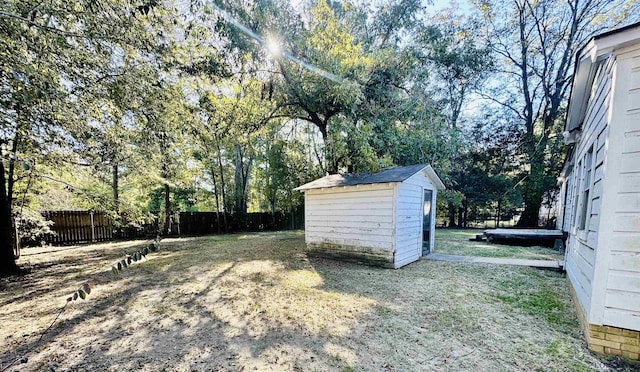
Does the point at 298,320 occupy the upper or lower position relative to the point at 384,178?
lower

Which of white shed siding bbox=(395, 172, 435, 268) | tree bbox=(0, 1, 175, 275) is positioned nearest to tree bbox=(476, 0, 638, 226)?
white shed siding bbox=(395, 172, 435, 268)

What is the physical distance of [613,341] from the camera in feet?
7.93

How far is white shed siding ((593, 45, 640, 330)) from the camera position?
2277mm

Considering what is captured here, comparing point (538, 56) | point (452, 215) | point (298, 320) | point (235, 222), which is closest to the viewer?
point (298, 320)

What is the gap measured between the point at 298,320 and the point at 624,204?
11.8 ft

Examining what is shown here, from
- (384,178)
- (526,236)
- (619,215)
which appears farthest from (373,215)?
(526,236)

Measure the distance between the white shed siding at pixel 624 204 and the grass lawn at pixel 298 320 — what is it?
618mm

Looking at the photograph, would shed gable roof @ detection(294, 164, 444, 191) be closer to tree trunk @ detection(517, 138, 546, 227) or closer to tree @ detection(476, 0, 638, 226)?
tree trunk @ detection(517, 138, 546, 227)

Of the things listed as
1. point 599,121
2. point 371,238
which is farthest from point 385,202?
point 599,121

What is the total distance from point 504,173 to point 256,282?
56.9ft

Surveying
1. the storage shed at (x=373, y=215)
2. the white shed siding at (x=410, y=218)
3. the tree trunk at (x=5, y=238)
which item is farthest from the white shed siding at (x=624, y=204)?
the tree trunk at (x=5, y=238)

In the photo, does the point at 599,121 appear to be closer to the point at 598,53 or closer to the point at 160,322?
the point at 598,53

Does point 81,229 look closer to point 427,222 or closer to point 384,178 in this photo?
point 384,178

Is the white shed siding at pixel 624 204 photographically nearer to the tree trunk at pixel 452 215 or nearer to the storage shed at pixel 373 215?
the storage shed at pixel 373 215
